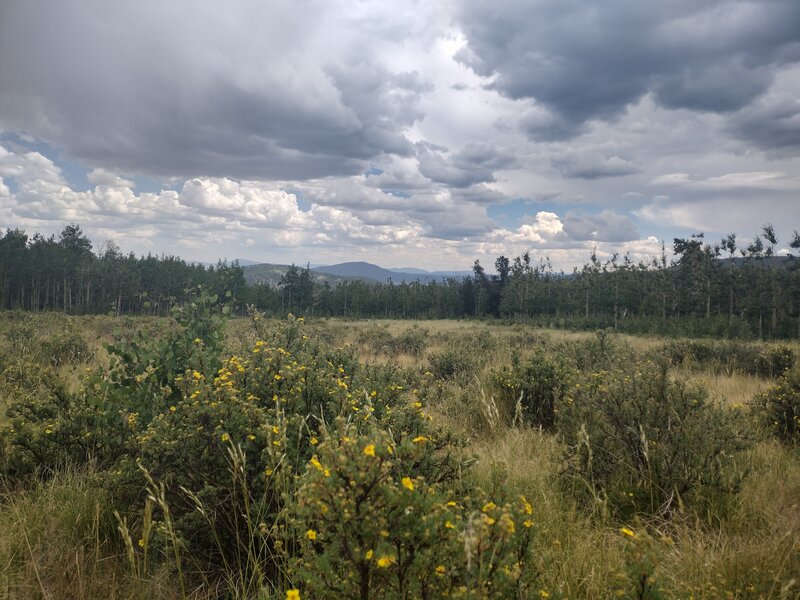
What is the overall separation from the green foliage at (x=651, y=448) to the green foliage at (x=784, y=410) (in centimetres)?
182

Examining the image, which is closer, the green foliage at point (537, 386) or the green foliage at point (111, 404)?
the green foliage at point (111, 404)

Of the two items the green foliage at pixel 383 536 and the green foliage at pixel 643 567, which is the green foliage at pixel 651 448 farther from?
the green foliage at pixel 383 536

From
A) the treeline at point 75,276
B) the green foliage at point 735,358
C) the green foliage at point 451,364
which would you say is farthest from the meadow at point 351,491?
the treeline at point 75,276

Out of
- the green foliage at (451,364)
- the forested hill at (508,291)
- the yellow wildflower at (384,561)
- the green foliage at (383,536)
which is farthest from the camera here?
the forested hill at (508,291)

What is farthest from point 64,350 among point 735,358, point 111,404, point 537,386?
point 735,358

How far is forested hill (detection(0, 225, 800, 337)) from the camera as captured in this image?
165ft

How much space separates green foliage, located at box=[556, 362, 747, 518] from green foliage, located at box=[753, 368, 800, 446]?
1.82 meters

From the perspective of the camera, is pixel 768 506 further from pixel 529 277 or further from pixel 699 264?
pixel 529 277

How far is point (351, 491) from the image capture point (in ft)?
5.76

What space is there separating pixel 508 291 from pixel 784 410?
7447 centimetres

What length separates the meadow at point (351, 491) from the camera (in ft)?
5.90

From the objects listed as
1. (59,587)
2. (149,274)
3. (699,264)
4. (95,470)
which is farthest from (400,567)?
(149,274)

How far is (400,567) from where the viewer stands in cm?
180

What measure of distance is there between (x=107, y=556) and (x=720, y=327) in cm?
5072
